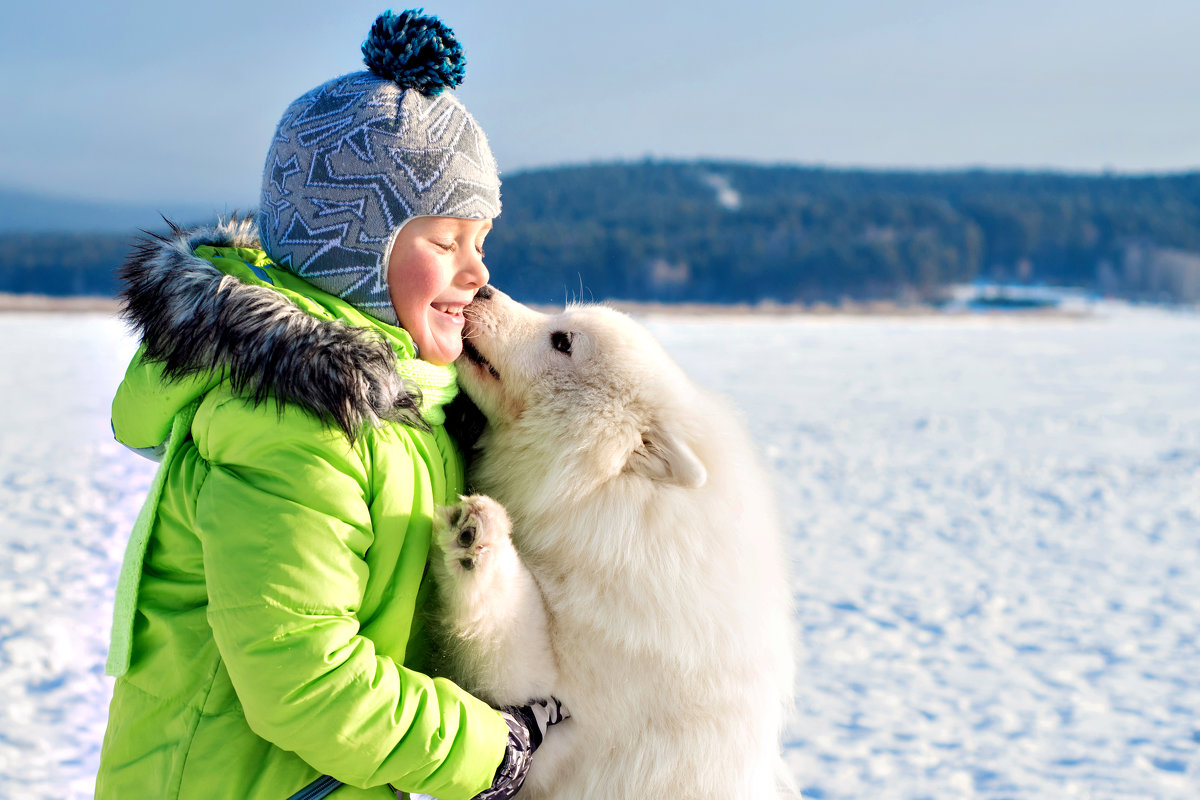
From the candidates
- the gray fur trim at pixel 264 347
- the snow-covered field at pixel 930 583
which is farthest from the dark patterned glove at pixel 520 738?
the snow-covered field at pixel 930 583

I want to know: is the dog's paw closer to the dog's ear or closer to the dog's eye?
the dog's ear

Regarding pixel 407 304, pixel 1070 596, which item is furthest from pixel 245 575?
pixel 1070 596

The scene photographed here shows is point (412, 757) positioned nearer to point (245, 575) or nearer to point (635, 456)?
point (245, 575)

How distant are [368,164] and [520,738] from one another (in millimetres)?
1070

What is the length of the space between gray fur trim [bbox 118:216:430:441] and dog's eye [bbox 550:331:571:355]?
27.8 inches

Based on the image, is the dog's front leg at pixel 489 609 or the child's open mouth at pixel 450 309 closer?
the dog's front leg at pixel 489 609

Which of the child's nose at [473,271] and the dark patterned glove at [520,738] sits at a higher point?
the child's nose at [473,271]

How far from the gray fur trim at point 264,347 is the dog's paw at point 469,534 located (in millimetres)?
207

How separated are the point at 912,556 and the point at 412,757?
606 cm

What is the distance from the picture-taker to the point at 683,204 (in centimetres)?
9075

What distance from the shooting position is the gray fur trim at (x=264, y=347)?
140cm

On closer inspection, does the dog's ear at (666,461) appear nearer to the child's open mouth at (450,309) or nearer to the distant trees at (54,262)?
the child's open mouth at (450,309)

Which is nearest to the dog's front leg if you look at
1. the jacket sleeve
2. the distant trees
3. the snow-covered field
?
the jacket sleeve

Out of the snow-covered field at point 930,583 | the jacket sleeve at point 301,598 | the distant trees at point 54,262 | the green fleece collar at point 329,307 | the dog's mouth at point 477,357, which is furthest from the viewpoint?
the distant trees at point 54,262
